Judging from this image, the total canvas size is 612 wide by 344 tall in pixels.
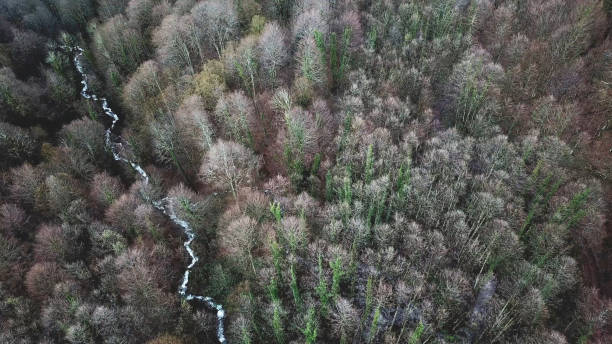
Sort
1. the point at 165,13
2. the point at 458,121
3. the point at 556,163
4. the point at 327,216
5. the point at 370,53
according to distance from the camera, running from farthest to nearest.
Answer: the point at 165,13, the point at 370,53, the point at 458,121, the point at 556,163, the point at 327,216

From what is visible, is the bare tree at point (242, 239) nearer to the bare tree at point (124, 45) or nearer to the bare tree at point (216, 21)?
the bare tree at point (216, 21)

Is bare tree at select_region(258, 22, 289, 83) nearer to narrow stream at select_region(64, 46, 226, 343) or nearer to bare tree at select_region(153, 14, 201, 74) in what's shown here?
bare tree at select_region(153, 14, 201, 74)

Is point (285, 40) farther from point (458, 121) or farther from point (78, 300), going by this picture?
point (78, 300)

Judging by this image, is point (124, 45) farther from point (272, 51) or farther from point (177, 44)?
point (272, 51)

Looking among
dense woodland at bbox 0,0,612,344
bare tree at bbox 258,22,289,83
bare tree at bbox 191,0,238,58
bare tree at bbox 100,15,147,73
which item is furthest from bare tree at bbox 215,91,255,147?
bare tree at bbox 100,15,147,73

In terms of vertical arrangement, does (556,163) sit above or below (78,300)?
above

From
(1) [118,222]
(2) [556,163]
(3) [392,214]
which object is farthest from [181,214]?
(2) [556,163]

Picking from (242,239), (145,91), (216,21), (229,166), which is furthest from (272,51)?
(242,239)
